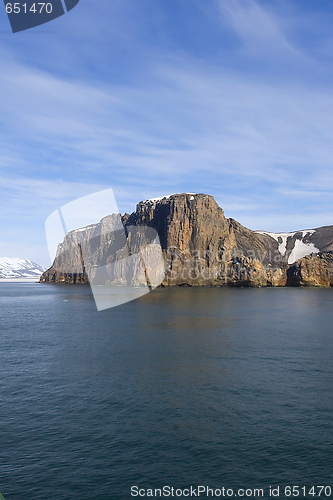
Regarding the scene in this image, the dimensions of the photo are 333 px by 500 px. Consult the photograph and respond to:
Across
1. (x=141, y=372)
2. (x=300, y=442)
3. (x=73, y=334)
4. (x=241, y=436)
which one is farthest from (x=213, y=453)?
(x=73, y=334)

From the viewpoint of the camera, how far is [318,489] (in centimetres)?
1673

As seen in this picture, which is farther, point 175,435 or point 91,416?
point 91,416

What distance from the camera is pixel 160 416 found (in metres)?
24.0

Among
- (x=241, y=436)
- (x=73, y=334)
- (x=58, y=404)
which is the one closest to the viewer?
(x=241, y=436)

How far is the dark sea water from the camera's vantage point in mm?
17516

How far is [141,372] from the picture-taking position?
33.8 meters

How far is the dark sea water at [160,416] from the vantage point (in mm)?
17516

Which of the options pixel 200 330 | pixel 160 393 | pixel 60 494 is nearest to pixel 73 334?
pixel 200 330

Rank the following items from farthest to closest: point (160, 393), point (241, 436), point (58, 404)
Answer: point (160, 393), point (58, 404), point (241, 436)

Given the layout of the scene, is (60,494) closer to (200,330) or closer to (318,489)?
(318,489)

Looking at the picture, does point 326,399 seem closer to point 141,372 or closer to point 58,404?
point 141,372

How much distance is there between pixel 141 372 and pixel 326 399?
15462 mm

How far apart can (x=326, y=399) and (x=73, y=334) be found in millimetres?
37531

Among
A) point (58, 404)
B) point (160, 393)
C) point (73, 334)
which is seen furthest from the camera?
point (73, 334)
